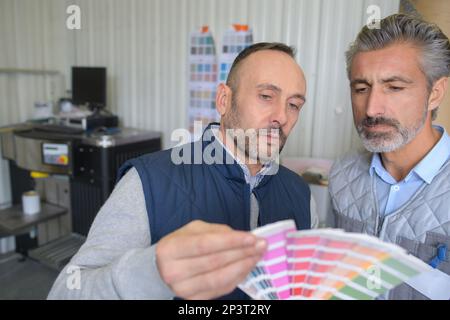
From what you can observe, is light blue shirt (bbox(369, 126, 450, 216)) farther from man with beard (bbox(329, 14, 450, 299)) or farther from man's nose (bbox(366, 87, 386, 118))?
man's nose (bbox(366, 87, 386, 118))

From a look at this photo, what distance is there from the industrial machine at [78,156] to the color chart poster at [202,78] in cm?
43

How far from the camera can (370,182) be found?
50.6 inches

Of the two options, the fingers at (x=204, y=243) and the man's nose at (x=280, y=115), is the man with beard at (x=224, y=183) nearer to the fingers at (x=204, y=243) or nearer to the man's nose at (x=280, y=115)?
the man's nose at (x=280, y=115)

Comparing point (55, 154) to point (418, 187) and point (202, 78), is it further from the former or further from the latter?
point (418, 187)

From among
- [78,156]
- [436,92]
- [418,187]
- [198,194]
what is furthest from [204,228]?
[78,156]

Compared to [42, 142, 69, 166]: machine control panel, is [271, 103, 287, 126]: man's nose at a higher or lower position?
higher

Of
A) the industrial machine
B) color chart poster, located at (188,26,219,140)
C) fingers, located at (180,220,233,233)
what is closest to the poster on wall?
color chart poster, located at (188,26,219,140)

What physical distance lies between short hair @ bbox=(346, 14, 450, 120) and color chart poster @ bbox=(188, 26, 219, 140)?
1.64 meters

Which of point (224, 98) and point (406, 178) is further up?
point (224, 98)

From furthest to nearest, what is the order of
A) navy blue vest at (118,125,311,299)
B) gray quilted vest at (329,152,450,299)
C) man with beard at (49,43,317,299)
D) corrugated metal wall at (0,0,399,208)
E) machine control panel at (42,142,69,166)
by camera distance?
machine control panel at (42,142,69,166) < corrugated metal wall at (0,0,399,208) < gray quilted vest at (329,152,450,299) < navy blue vest at (118,125,311,299) < man with beard at (49,43,317,299)

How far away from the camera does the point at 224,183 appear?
102 centimetres

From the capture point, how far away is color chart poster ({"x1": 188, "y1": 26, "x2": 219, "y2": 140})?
263 cm

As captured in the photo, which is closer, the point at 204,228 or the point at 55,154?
the point at 204,228

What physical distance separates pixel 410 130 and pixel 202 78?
1.85 metres
